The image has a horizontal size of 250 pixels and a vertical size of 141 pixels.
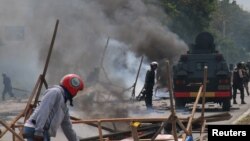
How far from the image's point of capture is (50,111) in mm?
5641

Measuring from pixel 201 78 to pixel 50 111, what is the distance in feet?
42.5

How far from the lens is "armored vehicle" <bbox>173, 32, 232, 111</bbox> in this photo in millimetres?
17703

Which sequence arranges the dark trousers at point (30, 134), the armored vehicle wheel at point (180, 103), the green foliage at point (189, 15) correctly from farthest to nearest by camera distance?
the green foliage at point (189, 15) < the armored vehicle wheel at point (180, 103) < the dark trousers at point (30, 134)

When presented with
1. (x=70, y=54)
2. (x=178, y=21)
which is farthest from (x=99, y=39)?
(x=178, y=21)

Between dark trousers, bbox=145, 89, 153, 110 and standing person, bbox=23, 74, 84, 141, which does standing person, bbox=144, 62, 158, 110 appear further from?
standing person, bbox=23, 74, 84, 141

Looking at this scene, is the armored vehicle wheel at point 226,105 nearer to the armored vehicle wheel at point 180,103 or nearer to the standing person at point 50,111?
the armored vehicle wheel at point 180,103

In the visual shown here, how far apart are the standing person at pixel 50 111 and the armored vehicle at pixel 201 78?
11.8 m

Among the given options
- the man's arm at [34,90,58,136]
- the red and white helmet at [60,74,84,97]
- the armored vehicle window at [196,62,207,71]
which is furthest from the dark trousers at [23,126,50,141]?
the armored vehicle window at [196,62,207,71]

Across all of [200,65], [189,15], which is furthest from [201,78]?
[189,15]

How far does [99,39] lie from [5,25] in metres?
5.03

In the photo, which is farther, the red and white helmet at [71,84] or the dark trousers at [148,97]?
the dark trousers at [148,97]

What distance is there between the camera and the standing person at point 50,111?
220 inches

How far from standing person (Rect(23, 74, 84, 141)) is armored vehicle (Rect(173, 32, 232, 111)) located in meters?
11.8

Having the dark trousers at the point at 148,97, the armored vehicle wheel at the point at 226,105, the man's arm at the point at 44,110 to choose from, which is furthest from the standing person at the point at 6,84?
the man's arm at the point at 44,110
